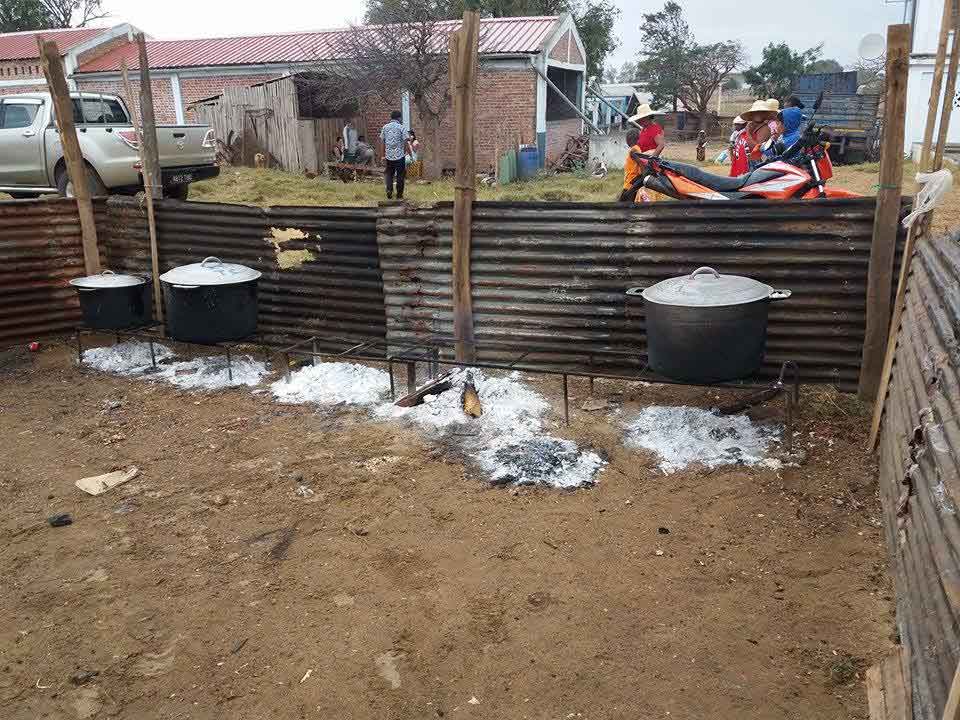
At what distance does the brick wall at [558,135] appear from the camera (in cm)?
2189

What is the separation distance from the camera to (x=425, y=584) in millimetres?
3537

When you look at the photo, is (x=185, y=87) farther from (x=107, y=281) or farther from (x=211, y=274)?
(x=211, y=274)

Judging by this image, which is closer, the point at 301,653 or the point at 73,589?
the point at 301,653

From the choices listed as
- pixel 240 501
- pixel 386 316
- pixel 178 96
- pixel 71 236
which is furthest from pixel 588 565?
pixel 178 96

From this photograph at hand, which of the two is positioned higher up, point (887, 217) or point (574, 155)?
point (574, 155)

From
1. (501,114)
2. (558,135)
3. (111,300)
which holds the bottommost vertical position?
(111,300)

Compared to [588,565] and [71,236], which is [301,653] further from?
[71,236]

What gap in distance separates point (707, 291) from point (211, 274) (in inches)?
155

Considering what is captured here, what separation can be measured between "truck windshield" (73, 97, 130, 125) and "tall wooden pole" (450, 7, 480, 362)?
8336 mm

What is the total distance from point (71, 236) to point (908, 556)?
763 centimetres

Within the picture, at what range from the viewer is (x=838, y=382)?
205 inches

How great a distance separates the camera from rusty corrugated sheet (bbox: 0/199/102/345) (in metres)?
7.25

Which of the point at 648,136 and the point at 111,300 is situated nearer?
the point at 111,300

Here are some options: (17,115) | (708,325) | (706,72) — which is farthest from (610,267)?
(706,72)
